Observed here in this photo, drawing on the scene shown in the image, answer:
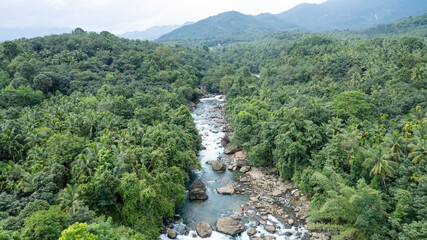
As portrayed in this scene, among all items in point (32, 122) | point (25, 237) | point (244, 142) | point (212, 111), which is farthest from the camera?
point (212, 111)

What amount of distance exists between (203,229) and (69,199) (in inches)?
575

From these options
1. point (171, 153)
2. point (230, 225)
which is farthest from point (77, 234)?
point (171, 153)

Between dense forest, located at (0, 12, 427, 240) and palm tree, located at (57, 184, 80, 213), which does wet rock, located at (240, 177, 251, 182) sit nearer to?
dense forest, located at (0, 12, 427, 240)

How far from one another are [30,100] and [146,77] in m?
34.3

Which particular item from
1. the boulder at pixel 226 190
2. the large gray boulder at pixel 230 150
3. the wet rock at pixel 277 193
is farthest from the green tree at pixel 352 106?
the boulder at pixel 226 190

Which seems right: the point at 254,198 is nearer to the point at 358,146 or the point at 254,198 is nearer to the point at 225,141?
the point at 358,146

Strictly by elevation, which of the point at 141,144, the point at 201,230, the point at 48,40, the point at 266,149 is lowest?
the point at 201,230

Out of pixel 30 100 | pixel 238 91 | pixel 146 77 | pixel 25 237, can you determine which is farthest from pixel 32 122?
pixel 238 91

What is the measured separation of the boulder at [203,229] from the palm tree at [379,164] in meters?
18.8

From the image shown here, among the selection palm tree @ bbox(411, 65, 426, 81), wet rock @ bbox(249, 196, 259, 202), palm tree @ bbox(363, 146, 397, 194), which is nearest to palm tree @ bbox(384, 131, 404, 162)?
palm tree @ bbox(363, 146, 397, 194)

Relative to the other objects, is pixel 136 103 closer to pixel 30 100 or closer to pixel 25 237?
pixel 30 100

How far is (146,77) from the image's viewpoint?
8269cm

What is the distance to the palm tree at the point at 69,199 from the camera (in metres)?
23.2

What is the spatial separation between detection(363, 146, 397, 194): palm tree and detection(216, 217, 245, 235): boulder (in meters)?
15.5
